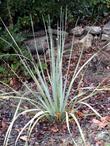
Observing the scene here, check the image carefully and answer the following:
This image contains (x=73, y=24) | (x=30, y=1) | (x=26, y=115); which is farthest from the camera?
(x=73, y=24)

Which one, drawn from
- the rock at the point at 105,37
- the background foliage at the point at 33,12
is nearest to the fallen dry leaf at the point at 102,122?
the background foliage at the point at 33,12

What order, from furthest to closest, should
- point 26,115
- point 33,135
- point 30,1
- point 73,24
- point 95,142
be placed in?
point 73,24, point 30,1, point 26,115, point 33,135, point 95,142

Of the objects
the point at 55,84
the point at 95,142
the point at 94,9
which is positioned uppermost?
the point at 94,9

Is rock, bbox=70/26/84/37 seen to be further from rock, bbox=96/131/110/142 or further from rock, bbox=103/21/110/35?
rock, bbox=96/131/110/142

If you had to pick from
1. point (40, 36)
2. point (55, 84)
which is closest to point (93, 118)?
point (55, 84)

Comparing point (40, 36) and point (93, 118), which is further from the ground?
point (40, 36)

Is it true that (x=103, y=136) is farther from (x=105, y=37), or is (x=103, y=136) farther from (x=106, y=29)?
(x=106, y=29)

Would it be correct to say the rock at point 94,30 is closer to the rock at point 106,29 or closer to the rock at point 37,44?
the rock at point 106,29

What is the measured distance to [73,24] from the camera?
23.1 ft

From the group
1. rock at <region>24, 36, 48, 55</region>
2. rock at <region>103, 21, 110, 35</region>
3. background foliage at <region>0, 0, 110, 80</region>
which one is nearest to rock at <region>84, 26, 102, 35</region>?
rock at <region>103, 21, 110, 35</region>

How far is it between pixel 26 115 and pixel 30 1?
110 inches

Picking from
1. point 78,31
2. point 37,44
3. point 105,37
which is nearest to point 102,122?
point 37,44

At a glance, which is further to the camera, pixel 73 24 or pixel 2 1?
pixel 73 24

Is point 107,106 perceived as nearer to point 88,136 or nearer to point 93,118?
point 93,118
